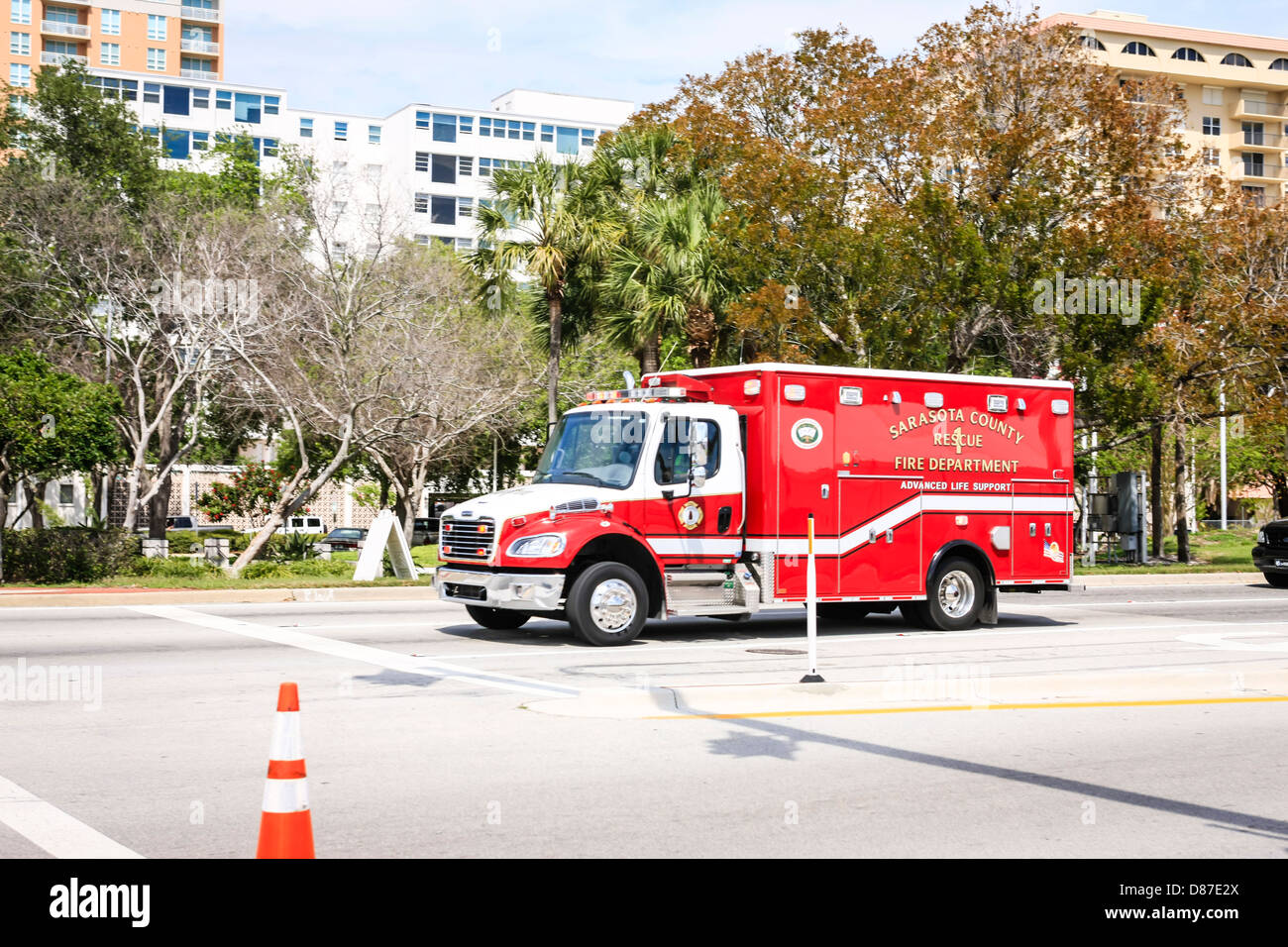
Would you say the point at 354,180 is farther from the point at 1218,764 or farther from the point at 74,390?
the point at 1218,764

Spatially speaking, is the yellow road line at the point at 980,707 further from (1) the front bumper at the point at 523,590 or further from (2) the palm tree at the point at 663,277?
(2) the palm tree at the point at 663,277

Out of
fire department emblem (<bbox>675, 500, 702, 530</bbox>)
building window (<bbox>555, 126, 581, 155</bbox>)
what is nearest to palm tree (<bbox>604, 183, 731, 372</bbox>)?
fire department emblem (<bbox>675, 500, 702, 530</bbox>)

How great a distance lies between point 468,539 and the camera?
15.1m

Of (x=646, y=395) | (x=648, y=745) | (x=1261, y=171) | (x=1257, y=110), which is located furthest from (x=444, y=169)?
(x=648, y=745)

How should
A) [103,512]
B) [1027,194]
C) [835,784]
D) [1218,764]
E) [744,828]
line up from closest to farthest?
[744,828] < [835,784] < [1218,764] < [1027,194] < [103,512]

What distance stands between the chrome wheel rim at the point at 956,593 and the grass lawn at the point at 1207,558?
12718mm

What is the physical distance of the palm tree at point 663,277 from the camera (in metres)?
29.8

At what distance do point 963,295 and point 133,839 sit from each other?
84.8ft

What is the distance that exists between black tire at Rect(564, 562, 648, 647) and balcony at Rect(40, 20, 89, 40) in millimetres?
94397

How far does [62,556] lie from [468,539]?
11.8 m

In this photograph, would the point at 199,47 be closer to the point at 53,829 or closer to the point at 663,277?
the point at 663,277

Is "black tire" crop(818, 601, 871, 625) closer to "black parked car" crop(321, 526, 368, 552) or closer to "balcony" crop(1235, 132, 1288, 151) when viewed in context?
"black parked car" crop(321, 526, 368, 552)

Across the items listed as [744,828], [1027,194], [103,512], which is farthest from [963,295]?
[103,512]

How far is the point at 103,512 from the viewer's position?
163 ft
